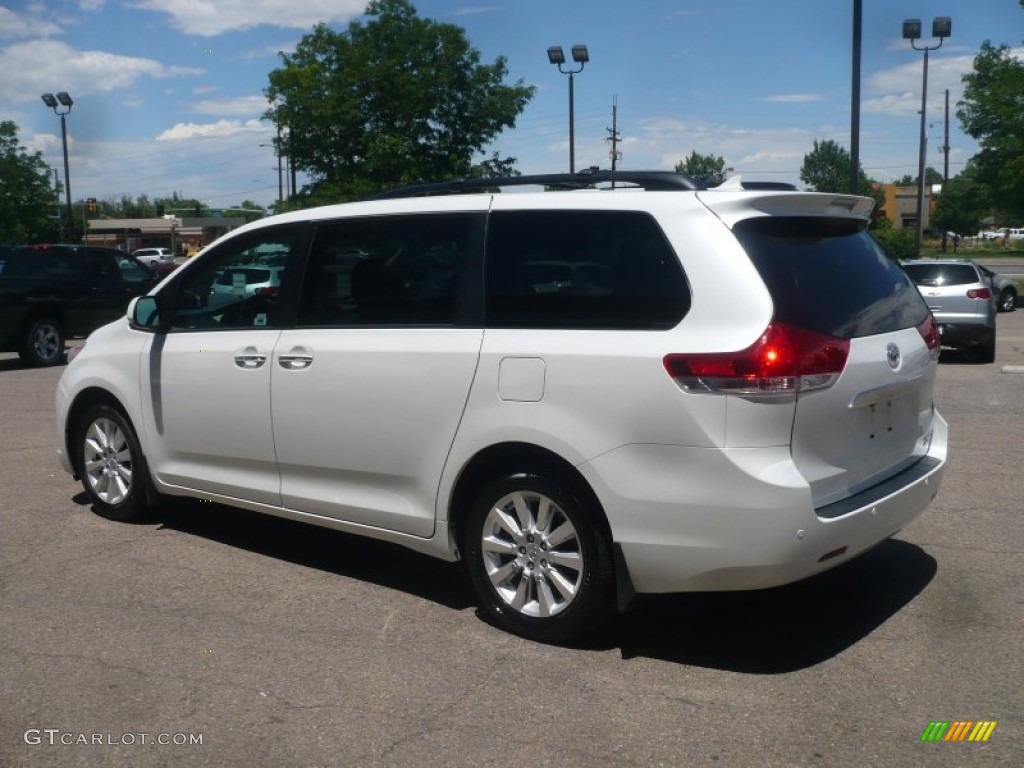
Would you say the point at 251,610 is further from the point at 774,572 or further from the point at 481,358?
the point at 774,572

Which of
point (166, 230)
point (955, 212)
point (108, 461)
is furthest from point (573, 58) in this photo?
point (166, 230)

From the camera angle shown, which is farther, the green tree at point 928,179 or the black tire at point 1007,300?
the green tree at point 928,179

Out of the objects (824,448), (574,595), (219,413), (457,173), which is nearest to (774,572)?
(824,448)

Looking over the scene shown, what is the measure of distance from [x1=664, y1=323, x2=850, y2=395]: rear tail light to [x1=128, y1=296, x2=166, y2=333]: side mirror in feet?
11.3

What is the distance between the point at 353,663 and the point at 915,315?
2960 mm

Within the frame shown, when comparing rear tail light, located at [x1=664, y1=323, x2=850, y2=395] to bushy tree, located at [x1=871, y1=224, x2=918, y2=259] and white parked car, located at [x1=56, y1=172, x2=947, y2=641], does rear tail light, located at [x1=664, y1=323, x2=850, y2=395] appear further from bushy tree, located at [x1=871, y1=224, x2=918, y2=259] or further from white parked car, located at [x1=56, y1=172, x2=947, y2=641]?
bushy tree, located at [x1=871, y1=224, x2=918, y2=259]

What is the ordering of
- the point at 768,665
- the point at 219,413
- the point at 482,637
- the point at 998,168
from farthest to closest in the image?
the point at 998,168, the point at 219,413, the point at 482,637, the point at 768,665

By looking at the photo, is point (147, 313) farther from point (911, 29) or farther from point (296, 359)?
point (911, 29)

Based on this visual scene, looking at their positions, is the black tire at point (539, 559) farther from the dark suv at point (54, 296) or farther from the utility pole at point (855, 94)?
the utility pole at point (855, 94)

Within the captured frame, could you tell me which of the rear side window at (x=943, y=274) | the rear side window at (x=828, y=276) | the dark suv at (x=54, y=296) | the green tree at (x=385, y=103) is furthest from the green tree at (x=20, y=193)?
the rear side window at (x=828, y=276)

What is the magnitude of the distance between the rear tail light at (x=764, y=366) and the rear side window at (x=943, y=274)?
12530 millimetres

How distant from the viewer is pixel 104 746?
12.6 ft

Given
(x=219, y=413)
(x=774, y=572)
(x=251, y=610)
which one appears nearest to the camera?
(x=774, y=572)

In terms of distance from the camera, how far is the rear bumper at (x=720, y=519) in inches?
161
